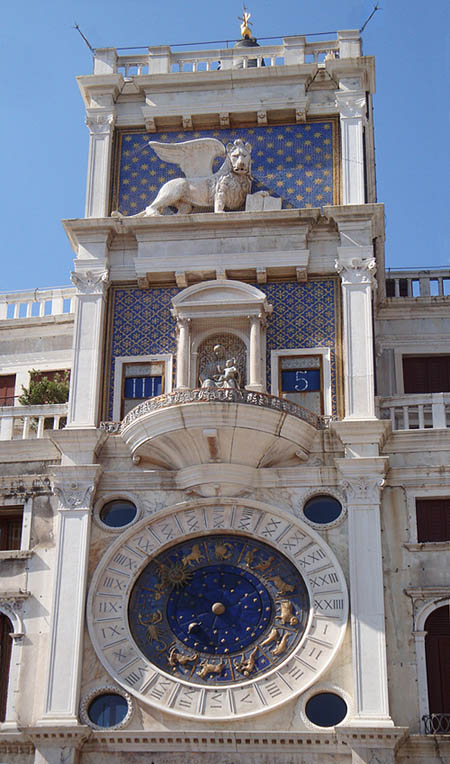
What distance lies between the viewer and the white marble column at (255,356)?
24.6 metres

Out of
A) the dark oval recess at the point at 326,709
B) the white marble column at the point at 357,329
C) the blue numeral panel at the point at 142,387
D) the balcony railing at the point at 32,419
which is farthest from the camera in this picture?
the balcony railing at the point at 32,419

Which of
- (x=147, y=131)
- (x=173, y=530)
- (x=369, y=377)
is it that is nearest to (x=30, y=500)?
(x=173, y=530)

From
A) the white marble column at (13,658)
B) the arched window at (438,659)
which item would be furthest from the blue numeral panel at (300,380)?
the white marble column at (13,658)

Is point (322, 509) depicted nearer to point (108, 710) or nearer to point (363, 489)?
point (363, 489)

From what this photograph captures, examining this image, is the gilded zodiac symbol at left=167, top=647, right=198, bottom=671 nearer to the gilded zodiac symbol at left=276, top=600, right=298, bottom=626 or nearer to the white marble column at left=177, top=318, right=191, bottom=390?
the gilded zodiac symbol at left=276, top=600, right=298, bottom=626

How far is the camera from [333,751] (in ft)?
69.9

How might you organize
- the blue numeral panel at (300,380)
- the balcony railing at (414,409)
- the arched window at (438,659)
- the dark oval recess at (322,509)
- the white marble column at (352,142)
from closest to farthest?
the arched window at (438,659)
the dark oval recess at (322,509)
the balcony railing at (414,409)
the blue numeral panel at (300,380)
the white marble column at (352,142)

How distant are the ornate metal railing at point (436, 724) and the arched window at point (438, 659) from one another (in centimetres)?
16

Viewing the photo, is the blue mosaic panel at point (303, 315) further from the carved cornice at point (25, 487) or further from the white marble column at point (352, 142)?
the carved cornice at point (25, 487)

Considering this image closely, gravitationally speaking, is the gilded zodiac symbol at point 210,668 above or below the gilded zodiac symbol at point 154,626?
below

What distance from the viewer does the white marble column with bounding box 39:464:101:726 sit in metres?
22.2

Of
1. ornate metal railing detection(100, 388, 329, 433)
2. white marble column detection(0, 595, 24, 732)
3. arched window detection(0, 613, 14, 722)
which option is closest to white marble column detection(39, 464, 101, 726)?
white marble column detection(0, 595, 24, 732)

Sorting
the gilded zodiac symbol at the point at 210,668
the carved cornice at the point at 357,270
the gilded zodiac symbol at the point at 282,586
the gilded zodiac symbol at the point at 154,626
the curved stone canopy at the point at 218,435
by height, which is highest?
the carved cornice at the point at 357,270

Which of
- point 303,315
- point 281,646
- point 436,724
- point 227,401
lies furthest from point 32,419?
point 436,724
